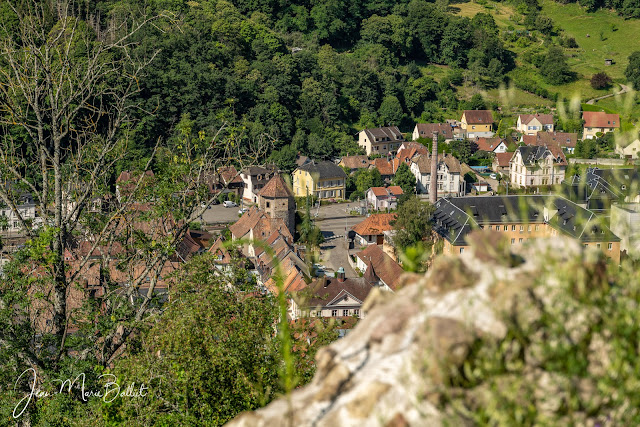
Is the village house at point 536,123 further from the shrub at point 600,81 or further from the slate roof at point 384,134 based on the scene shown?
the slate roof at point 384,134

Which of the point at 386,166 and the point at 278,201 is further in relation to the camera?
the point at 386,166

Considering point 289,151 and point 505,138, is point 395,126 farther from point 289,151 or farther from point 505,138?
point 289,151

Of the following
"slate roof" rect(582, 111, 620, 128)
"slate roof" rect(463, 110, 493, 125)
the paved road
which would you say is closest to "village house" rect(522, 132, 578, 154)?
"slate roof" rect(582, 111, 620, 128)

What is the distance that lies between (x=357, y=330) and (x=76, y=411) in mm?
5967

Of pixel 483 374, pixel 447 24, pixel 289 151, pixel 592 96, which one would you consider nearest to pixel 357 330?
pixel 483 374

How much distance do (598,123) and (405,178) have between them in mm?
23817

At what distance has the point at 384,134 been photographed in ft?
215

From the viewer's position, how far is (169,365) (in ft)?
26.3

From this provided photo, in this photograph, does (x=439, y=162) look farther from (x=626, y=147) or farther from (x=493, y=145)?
(x=626, y=147)

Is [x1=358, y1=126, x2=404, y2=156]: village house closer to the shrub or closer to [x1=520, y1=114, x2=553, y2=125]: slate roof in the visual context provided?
[x1=520, y1=114, x2=553, y2=125]: slate roof

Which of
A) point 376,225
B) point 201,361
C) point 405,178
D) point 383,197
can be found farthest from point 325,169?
point 201,361

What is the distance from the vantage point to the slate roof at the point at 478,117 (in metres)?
69.3

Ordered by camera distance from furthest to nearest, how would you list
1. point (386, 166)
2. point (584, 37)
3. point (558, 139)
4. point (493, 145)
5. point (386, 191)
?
point (584, 37)
point (493, 145)
point (558, 139)
point (386, 166)
point (386, 191)

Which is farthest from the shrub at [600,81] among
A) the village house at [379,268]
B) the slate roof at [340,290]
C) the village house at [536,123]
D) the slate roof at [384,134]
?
the slate roof at [340,290]
